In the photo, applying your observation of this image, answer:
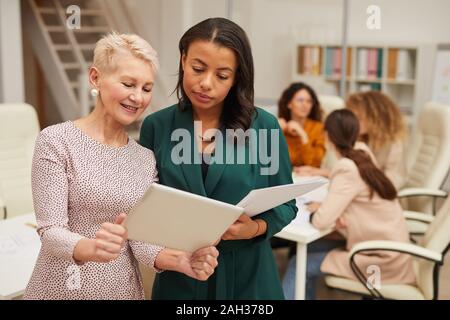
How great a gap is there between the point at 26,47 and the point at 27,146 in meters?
4.39

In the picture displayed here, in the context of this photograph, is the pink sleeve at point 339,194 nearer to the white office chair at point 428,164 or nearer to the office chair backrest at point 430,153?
the white office chair at point 428,164

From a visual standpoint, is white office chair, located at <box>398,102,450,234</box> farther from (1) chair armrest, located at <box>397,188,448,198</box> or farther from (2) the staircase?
(2) the staircase

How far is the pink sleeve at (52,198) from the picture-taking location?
0.96 metres

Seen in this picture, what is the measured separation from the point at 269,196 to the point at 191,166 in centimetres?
18

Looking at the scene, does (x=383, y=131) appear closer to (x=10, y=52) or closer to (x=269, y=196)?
(x=269, y=196)

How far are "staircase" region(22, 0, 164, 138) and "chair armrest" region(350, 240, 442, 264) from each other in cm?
332

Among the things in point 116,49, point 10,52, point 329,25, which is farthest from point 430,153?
point 10,52

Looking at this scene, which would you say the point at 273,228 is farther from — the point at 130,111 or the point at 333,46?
the point at 333,46

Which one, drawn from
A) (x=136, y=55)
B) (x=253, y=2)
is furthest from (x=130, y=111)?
(x=253, y=2)

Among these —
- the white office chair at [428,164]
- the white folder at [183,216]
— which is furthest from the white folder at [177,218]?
the white office chair at [428,164]

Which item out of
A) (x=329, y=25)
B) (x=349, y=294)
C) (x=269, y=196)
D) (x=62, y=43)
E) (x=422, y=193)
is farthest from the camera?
(x=62, y=43)

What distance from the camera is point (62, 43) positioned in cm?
555

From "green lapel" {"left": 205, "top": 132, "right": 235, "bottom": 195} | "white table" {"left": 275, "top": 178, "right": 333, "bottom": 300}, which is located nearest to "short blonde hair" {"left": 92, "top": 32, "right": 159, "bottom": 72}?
"green lapel" {"left": 205, "top": 132, "right": 235, "bottom": 195}

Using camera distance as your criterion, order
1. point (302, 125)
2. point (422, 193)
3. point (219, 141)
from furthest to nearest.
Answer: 1. point (302, 125)
2. point (422, 193)
3. point (219, 141)
